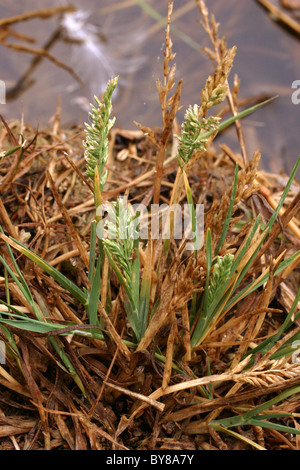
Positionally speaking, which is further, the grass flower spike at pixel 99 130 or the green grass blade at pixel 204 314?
the green grass blade at pixel 204 314

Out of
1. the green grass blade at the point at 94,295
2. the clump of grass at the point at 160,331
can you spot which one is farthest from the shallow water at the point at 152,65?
the green grass blade at the point at 94,295

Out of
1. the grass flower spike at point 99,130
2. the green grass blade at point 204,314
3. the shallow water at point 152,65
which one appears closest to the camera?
the grass flower spike at point 99,130

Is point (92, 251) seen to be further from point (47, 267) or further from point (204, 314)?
point (204, 314)

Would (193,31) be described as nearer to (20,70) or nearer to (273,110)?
(273,110)

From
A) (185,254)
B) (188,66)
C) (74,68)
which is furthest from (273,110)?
(185,254)

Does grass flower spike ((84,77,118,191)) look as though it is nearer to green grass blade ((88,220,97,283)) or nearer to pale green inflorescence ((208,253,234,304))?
green grass blade ((88,220,97,283))

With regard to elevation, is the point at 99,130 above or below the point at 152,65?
below

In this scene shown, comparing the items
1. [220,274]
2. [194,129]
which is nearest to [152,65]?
[194,129]

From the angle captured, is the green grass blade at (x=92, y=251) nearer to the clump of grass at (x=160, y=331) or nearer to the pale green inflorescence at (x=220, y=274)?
the clump of grass at (x=160, y=331)
